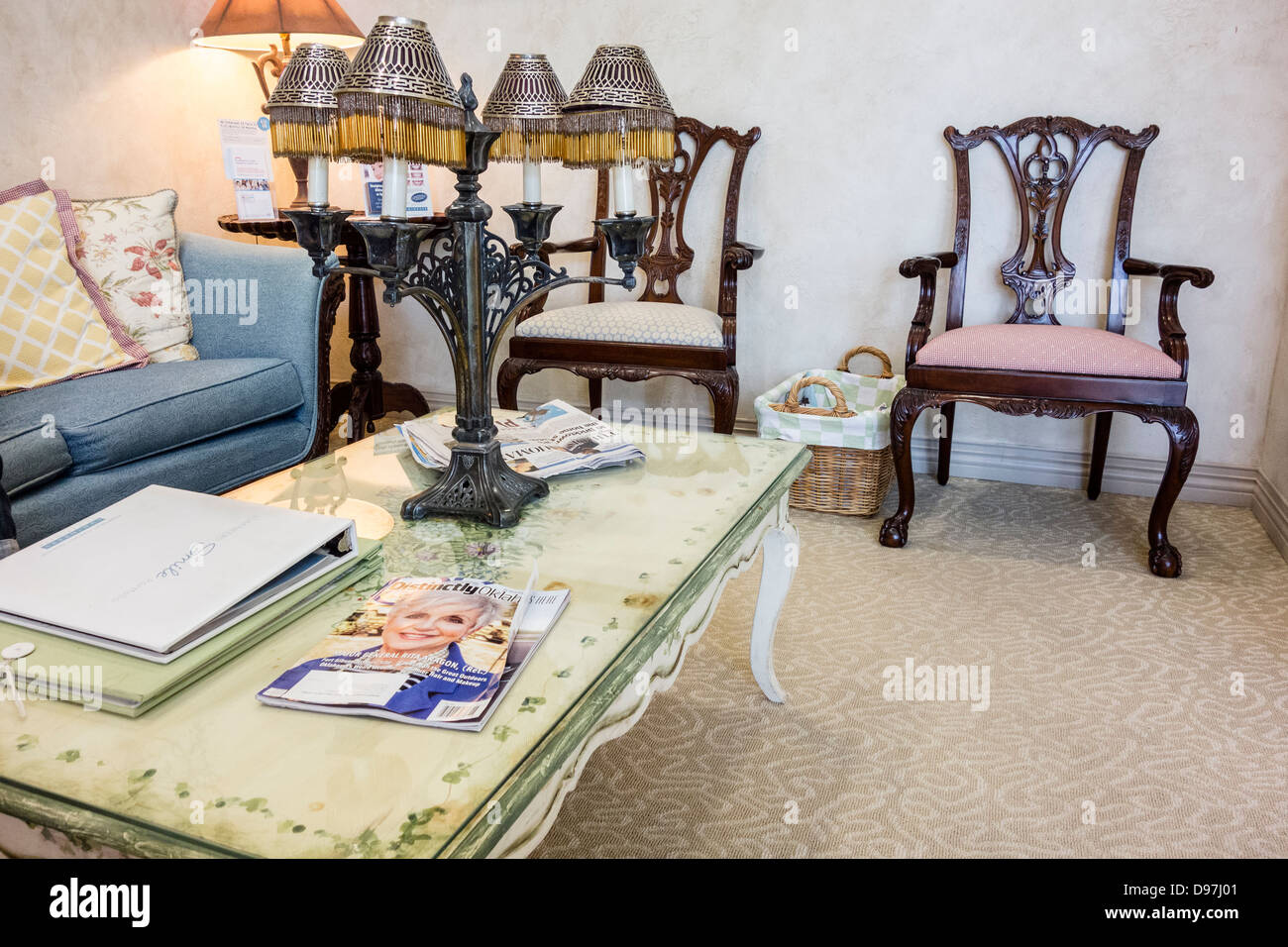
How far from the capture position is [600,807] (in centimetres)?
140

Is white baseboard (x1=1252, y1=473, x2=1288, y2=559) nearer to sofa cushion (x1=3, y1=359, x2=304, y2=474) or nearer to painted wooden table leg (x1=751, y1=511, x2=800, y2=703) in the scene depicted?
painted wooden table leg (x1=751, y1=511, x2=800, y2=703)

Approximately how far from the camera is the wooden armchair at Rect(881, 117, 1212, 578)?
2201mm

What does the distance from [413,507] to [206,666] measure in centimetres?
45

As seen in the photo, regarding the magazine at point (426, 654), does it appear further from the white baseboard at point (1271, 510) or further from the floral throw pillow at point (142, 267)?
the white baseboard at point (1271, 510)

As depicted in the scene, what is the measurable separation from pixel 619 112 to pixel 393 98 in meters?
0.28

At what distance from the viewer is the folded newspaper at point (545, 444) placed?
150 centimetres

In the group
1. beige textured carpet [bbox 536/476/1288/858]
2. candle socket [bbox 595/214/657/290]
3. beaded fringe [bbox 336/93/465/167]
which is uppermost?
beaded fringe [bbox 336/93/465/167]

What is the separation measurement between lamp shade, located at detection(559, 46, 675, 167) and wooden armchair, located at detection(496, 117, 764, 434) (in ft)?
4.15

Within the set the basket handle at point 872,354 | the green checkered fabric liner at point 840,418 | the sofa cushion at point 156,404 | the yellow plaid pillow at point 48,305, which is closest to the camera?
the sofa cushion at point 156,404

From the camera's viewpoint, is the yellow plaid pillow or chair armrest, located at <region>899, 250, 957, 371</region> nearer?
the yellow plaid pillow

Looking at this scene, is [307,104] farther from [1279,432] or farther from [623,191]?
[1279,432]

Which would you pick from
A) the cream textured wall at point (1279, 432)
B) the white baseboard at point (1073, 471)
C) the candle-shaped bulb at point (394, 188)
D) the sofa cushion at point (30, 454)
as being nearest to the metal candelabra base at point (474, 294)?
the candle-shaped bulb at point (394, 188)

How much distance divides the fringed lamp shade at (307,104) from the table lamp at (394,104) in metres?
0.13

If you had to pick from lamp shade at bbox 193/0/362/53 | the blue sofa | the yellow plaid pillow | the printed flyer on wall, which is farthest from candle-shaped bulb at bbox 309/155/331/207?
lamp shade at bbox 193/0/362/53
